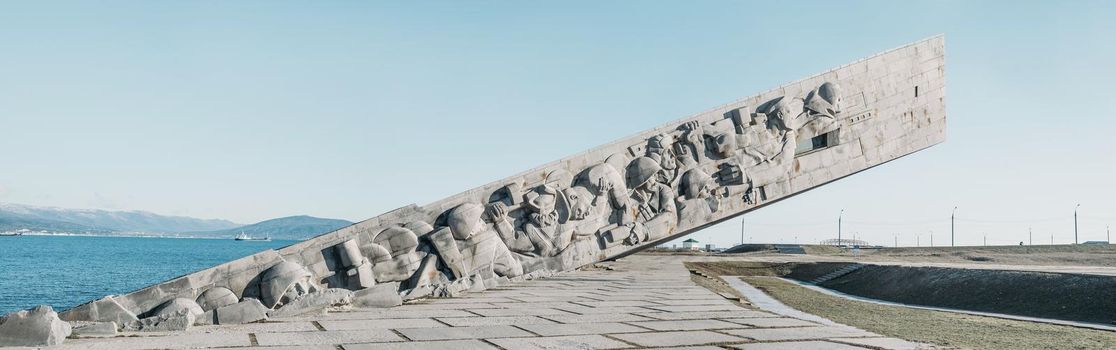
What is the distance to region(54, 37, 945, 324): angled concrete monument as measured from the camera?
844 cm

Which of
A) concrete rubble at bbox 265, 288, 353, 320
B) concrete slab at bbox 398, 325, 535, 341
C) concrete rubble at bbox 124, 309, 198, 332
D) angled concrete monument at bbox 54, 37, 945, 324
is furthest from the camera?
angled concrete monument at bbox 54, 37, 945, 324

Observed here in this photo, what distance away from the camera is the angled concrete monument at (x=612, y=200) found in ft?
27.7

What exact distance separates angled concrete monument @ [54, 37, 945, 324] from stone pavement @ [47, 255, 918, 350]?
2.64 feet

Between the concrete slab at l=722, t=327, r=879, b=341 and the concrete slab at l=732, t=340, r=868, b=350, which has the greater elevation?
the concrete slab at l=732, t=340, r=868, b=350

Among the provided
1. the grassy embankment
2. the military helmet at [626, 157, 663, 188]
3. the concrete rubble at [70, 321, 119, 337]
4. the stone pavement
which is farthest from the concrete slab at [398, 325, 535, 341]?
the military helmet at [626, 157, 663, 188]

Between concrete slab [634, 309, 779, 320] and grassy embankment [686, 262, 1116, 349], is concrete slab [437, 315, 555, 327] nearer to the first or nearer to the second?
concrete slab [634, 309, 779, 320]

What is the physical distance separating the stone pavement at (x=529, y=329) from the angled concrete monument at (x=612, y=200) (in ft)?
2.64

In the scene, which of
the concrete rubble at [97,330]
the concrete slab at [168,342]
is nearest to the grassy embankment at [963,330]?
the concrete slab at [168,342]

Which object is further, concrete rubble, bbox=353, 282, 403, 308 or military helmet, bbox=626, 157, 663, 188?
military helmet, bbox=626, 157, 663, 188

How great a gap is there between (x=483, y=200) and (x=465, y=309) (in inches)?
104

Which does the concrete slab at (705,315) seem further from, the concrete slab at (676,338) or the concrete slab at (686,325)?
the concrete slab at (676,338)

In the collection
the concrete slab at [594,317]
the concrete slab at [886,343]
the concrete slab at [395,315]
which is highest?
the concrete slab at [395,315]

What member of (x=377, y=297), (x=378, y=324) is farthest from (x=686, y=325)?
(x=377, y=297)

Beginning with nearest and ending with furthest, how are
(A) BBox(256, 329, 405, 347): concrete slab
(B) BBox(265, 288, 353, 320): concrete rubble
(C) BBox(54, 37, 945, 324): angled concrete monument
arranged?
(A) BBox(256, 329, 405, 347): concrete slab < (B) BBox(265, 288, 353, 320): concrete rubble < (C) BBox(54, 37, 945, 324): angled concrete monument
